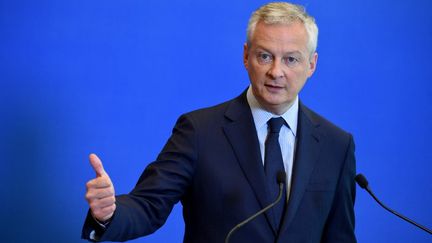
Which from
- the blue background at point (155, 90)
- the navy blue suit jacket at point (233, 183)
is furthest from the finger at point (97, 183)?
the blue background at point (155, 90)

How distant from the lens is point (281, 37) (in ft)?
5.39

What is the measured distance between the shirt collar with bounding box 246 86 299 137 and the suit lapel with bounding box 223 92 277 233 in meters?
0.02

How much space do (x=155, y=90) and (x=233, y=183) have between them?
792 mm

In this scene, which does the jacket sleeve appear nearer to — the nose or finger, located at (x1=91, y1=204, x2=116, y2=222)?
the nose

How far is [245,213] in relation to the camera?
5.32 ft

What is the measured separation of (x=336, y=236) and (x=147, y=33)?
102cm

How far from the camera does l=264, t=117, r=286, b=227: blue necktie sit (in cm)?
164

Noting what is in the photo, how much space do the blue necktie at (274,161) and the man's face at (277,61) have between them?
6 centimetres

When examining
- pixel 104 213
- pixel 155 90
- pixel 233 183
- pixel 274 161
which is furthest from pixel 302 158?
pixel 155 90

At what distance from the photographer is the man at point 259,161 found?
1.63 metres

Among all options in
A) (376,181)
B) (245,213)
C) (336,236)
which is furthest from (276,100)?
(376,181)

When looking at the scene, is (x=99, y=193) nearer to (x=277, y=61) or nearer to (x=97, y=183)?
(x=97, y=183)

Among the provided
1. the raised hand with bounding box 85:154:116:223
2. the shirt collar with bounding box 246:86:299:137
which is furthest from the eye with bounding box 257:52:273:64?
the raised hand with bounding box 85:154:116:223

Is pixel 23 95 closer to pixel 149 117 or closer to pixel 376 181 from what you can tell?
pixel 149 117
